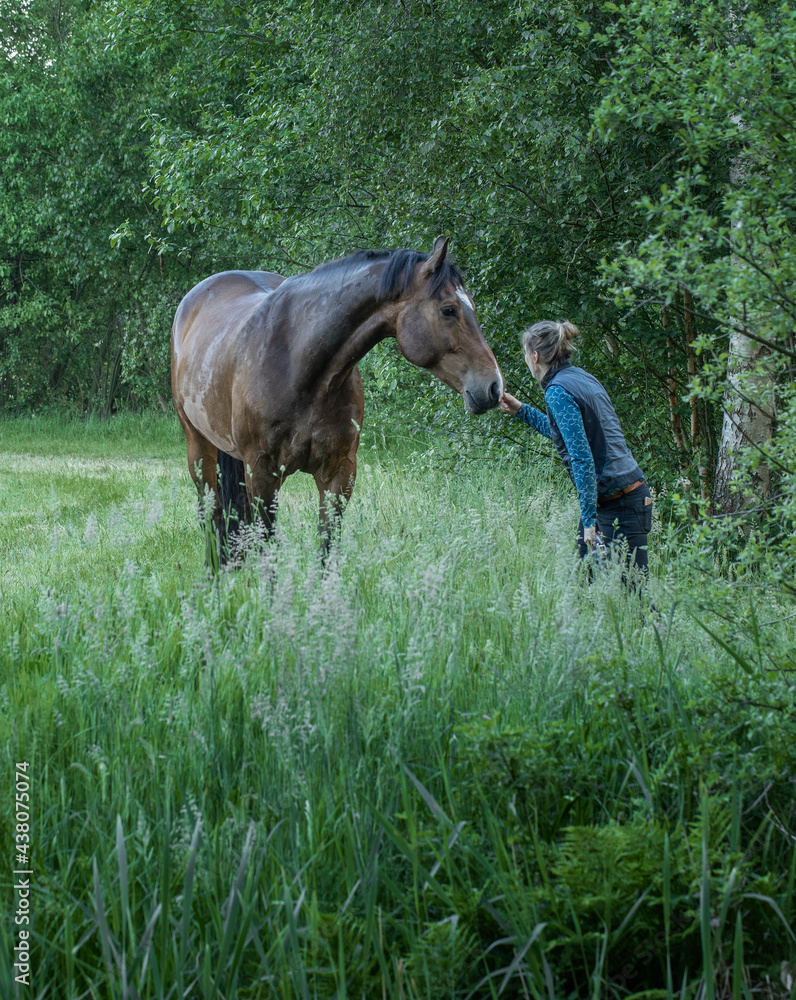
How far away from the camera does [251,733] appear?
2363 mm

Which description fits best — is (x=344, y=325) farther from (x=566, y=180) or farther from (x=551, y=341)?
(x=566, y=180)

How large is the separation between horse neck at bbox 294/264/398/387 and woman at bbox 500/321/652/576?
84 cm

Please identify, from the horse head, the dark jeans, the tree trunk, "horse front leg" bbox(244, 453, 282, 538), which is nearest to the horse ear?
the horse head

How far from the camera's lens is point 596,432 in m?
4.73

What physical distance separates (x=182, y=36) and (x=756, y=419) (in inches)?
456

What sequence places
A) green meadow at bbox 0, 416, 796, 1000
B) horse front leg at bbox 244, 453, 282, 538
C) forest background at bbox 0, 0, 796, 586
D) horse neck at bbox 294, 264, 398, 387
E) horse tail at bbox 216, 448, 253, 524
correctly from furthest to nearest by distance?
horse tail at bbox 216, 448, 253, 524, horse front leg at bbox 244, 453, 282, 538, horse neck at bbox 294, 264, 398, 387, forest background at bbox 0, 0, 796, 586, green meadow at bbox 0, 416, 796, 1000

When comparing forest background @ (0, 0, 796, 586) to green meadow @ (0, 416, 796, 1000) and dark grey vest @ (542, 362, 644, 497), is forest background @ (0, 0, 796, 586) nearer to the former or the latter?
dark grey vest @ (542, 362, 644, 497)

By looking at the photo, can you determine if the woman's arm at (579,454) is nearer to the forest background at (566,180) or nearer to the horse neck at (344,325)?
the forest background at (566,180)

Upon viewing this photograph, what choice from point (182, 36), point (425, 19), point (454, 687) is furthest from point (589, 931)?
point (182, 36)

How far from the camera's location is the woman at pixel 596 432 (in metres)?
4.62

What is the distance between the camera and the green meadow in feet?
5.15

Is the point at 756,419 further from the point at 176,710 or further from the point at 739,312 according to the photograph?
the point at 176,710

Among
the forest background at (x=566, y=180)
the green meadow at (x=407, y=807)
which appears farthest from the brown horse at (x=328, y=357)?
the green meadow at (x=407, y=807)

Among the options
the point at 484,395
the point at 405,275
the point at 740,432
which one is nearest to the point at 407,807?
the point at 484,395
